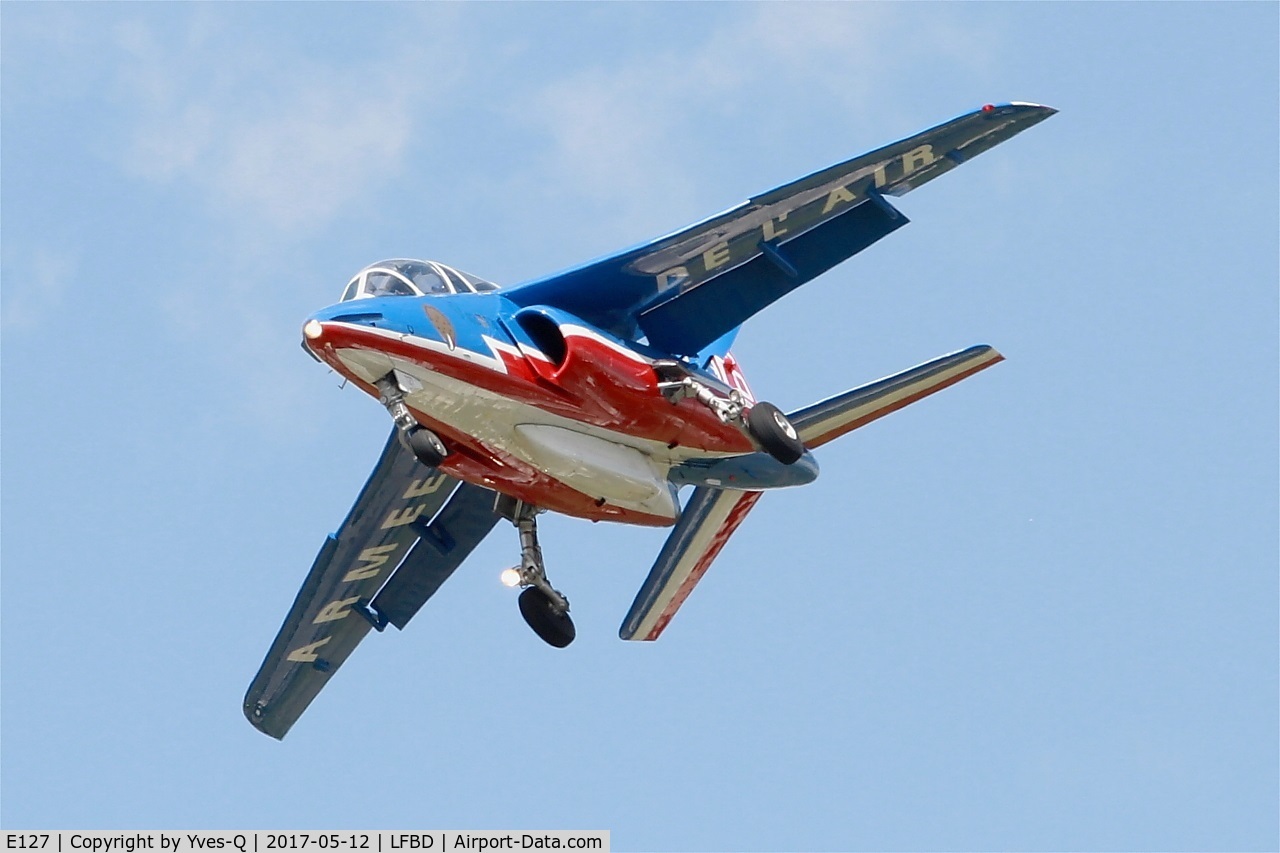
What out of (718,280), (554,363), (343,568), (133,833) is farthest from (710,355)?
(133,833)

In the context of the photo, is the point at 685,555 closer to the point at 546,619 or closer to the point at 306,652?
the point at 546,619

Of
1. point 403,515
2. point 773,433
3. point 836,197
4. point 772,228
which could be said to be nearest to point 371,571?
point 403,515

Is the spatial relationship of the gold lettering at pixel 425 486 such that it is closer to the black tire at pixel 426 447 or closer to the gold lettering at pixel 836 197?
the black tire at pixel 426 447

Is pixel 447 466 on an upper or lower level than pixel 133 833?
upper

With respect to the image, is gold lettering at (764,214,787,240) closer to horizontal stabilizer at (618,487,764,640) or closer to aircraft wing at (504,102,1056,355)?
aircraft wing at (504,102,1056,355)

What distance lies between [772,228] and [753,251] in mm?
509

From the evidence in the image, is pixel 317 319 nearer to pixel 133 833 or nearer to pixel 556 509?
pixel 556 509

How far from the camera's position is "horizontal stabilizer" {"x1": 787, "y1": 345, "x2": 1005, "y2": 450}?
32750 mm

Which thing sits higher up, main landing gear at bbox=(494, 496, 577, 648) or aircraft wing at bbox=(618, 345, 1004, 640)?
aircraft wing at bbox=(618, 345, 1004, 640)

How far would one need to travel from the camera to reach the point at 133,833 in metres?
29.4

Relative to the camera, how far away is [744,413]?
3067 centimetres

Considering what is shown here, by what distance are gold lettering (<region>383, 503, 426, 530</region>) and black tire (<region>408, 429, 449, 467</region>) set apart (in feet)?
17.3

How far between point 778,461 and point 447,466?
4814 millimetres

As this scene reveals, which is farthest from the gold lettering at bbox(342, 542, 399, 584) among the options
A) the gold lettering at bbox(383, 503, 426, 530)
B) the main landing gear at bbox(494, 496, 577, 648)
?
the main landing gear at bbox(494, 496, 577, 648)
